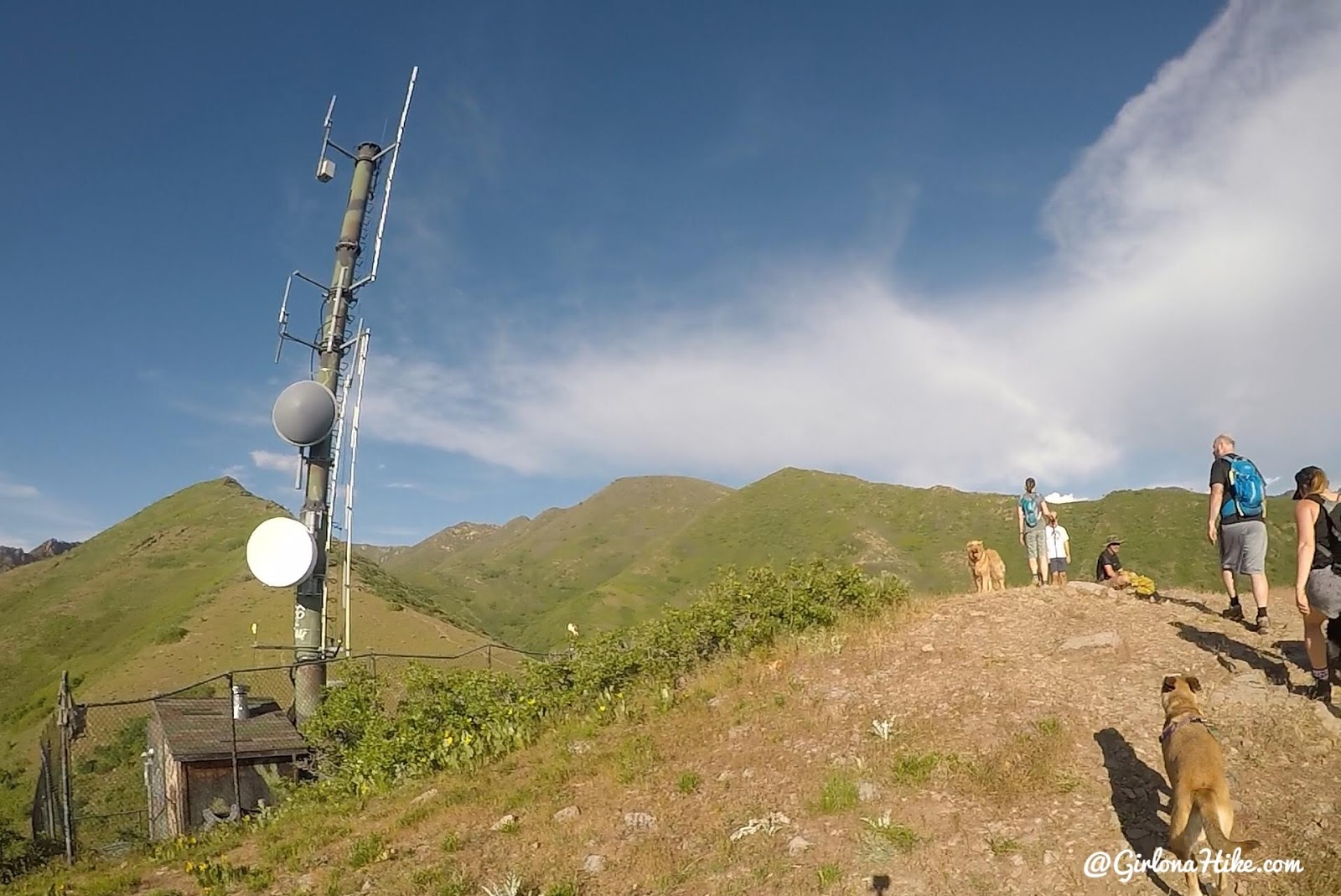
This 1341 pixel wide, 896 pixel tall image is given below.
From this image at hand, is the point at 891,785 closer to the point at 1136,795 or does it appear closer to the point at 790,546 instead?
the point at 1136,795

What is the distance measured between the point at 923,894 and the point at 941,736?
248 centimetres

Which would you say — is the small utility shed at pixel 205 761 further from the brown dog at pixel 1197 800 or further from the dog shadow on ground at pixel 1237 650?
the dog shadow on ground at pixel 1237 650

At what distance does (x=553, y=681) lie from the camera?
12961 mm

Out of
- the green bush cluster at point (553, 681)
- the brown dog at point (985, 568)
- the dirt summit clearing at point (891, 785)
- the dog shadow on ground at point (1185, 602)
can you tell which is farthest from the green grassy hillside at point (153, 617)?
the dog shadow on ground at point (1185, 602)

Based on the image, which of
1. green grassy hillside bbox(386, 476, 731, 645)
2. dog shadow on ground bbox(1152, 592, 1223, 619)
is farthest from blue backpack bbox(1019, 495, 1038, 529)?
green grassy hillside bbox(386, 476, 731, 645)

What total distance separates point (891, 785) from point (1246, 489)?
17.6 feet

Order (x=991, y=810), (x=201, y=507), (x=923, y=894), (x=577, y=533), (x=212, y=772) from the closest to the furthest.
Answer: (x=923, y=894), (x=991, y=810), (x=212, y=772), (x=201, y=507), (x=577, y=533)

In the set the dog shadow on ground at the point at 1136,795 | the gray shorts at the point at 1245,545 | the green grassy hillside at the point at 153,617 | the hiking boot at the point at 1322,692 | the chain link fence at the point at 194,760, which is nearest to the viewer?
the dog shadow on ground at the point at 1136,795

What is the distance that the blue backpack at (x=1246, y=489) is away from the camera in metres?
9.00

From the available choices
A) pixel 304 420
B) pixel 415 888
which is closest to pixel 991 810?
pixel 415 888

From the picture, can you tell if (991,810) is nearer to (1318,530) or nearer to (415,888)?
(1318,530)

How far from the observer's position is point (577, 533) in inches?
5650

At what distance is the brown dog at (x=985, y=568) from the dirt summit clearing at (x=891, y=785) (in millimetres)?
2822

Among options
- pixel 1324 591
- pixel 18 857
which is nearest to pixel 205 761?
pixel 18 857
